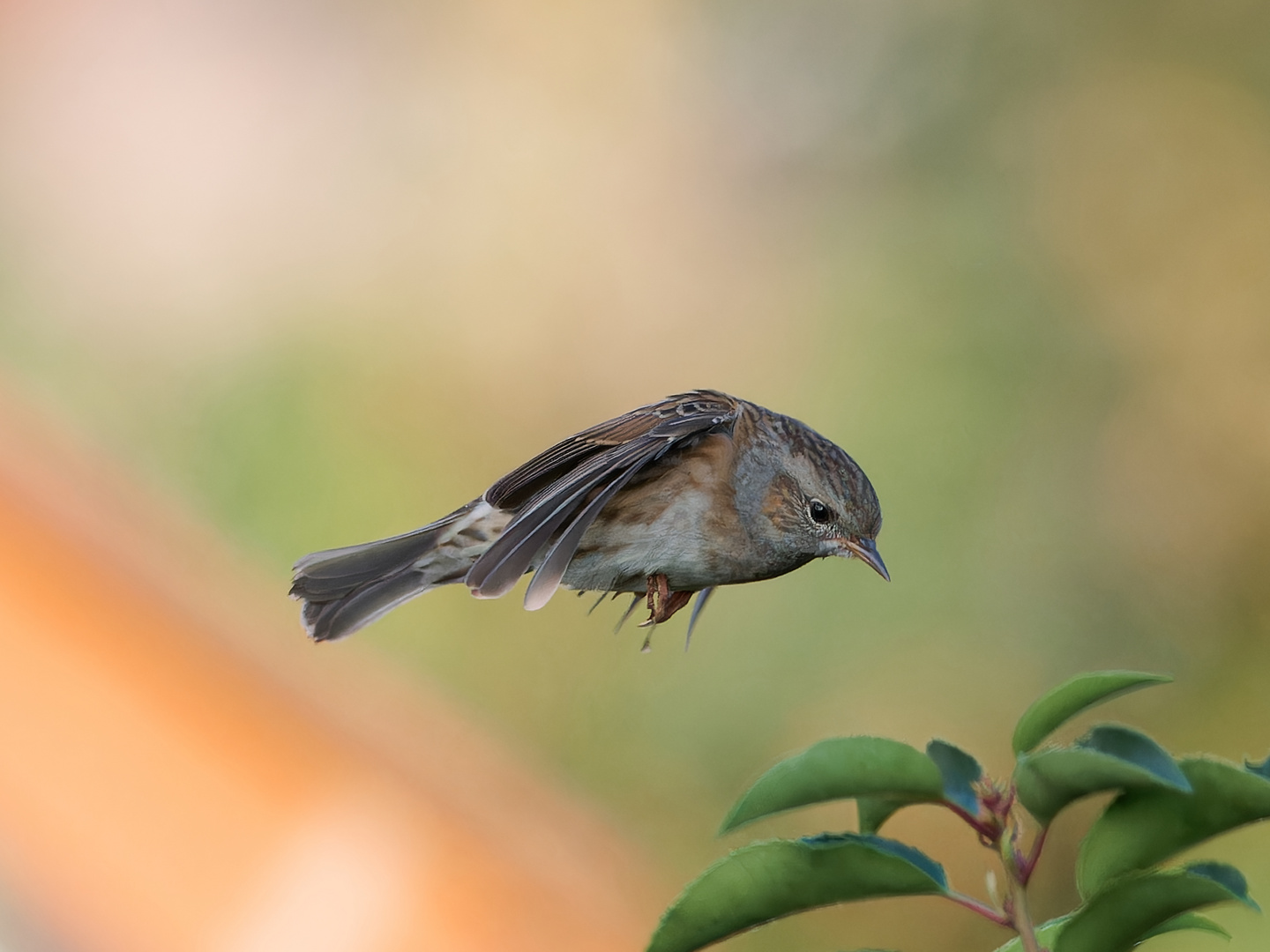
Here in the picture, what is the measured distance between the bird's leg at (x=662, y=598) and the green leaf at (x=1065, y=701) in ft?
2.70

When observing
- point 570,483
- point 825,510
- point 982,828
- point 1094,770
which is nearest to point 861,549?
point 825,510

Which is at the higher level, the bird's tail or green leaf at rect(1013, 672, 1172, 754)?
the bird's tail

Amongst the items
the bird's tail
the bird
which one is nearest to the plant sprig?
the bird

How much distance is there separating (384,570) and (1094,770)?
138cm

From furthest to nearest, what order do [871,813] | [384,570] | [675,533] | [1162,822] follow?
[384,570], [675,533], [871,813], [1162,822]

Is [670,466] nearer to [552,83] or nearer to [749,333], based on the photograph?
[749,333]

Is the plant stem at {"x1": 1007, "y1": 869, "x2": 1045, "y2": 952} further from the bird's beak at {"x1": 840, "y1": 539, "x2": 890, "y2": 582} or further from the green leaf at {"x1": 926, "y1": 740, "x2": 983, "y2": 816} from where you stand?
the bird's beak at {"x1": 840, "y1": 539, "x2": 890, "y2": 582}

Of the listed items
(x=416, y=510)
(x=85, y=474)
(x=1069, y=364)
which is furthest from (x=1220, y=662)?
(x=85, y=474)

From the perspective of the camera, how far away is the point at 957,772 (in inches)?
43.1

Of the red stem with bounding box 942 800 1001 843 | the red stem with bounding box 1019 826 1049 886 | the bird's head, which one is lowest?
the red stem with bounding box 1019 826 1049 886

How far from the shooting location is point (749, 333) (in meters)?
5.77

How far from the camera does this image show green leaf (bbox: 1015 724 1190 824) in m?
0.93

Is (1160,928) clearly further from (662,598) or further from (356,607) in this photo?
(356,607)

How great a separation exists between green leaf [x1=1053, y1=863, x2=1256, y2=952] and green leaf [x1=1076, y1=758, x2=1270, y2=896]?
0.10 feet
